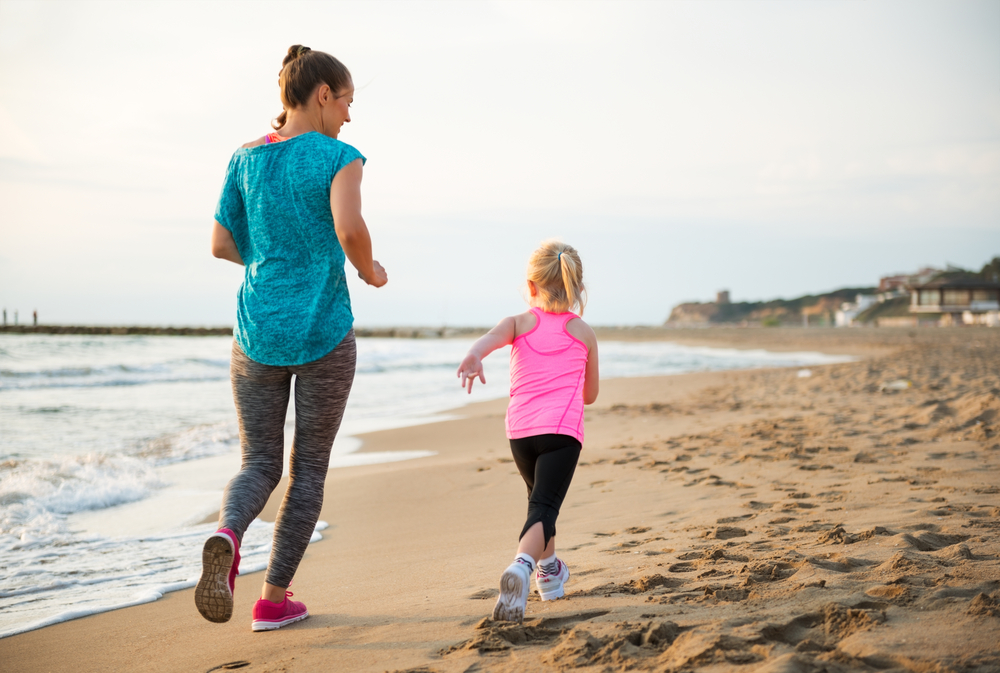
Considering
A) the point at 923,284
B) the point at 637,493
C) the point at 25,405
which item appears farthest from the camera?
the point at 923,284

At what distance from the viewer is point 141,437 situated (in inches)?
285

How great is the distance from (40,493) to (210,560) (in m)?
3.46

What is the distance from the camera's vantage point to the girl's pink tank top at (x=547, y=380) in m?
2.51

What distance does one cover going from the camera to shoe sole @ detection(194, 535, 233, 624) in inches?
77.0

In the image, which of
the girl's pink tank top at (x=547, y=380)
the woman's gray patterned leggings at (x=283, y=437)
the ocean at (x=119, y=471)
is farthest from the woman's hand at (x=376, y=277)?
the ocean at (x=119, y=471)

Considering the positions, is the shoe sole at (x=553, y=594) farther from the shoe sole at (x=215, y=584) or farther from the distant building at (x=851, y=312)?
the distant building at (x=851, y=312)

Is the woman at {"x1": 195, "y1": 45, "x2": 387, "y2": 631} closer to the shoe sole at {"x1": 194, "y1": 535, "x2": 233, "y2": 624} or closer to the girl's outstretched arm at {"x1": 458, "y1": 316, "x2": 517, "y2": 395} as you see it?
the shoe sole at {"x1": 194, "y1": 535, "x2": 233, "y2": 624}

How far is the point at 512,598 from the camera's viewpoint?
6.93 ft

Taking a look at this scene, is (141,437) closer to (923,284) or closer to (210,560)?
(210,560)

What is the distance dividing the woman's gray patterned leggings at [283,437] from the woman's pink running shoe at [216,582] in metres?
0.11

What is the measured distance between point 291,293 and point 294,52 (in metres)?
0.83

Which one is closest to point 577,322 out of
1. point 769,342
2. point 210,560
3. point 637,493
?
point 210,560

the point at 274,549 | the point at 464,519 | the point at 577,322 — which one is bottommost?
the point at 464,519

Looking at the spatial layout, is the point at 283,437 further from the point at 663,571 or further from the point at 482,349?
the point at 663,571
